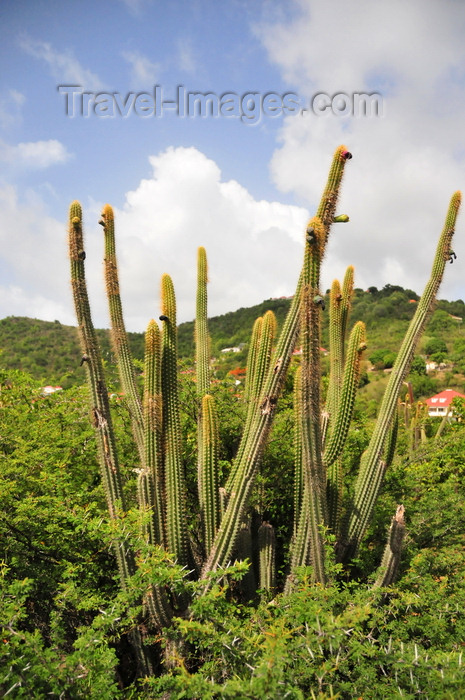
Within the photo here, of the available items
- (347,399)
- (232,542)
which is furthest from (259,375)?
(232,542)

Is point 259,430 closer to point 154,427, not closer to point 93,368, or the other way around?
point 154,427

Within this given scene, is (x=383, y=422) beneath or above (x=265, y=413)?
beneath

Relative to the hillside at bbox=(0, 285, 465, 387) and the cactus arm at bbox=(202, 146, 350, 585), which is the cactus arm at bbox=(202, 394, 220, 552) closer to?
the cactus arm at bbox=(202, 146, 350, 585)

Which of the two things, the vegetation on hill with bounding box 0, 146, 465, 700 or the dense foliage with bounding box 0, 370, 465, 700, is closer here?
the dense foliage with bounding box 0, 370, 465, 700

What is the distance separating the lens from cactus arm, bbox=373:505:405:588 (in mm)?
4809

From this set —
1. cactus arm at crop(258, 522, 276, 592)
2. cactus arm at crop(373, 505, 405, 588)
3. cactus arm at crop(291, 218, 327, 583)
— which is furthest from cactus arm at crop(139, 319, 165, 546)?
cactus arm at crop(373, 505, 405, 588)

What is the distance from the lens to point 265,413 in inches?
186

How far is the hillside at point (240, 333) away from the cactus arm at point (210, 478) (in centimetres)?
2711

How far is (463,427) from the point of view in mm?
9430

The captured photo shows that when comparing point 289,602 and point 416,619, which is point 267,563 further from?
point 416,619

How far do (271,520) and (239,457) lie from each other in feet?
7.81

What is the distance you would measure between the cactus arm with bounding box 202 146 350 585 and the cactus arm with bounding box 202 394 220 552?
0.38 meters

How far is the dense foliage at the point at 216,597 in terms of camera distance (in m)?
3.17

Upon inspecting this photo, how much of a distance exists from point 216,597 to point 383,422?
3.14 m
